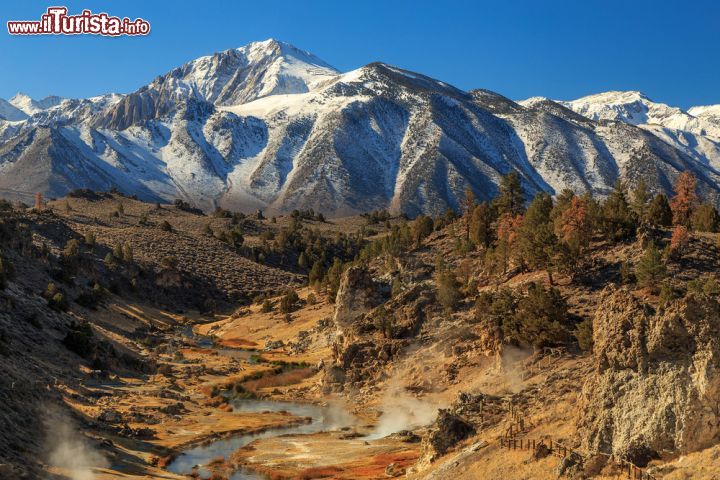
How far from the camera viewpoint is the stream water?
135 feet

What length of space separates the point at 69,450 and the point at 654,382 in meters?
28.0

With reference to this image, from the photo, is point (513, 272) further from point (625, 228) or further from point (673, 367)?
point (673, 367)

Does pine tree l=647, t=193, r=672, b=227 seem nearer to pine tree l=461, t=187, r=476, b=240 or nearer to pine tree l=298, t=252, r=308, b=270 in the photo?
pine tree l=461, t=187, r=476, b=240

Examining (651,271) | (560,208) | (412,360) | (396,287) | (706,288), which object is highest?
(560,208)

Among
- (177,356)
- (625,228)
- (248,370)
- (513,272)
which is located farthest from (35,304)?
(625,228)

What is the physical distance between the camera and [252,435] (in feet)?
167

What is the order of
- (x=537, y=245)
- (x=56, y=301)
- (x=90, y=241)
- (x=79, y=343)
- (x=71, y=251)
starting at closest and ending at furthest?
1. (x=79, y=343)
2. (x=537, y=245)
3. (x=56, y=301)
4. (x=71, y=251)
5. (x=90, y=241)

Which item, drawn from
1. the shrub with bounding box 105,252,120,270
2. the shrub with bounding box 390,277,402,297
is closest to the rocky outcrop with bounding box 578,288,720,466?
the shrub with bounding box 390,277,402,297

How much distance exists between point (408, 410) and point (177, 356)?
34232 mm

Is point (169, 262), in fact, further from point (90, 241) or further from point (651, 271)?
point (651, 271)

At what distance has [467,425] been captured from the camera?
35781mm

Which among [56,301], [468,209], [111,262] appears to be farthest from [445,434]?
[111,262]

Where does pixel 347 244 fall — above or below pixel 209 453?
A: above

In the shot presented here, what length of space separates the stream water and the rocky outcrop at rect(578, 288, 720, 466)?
68.6 feet
